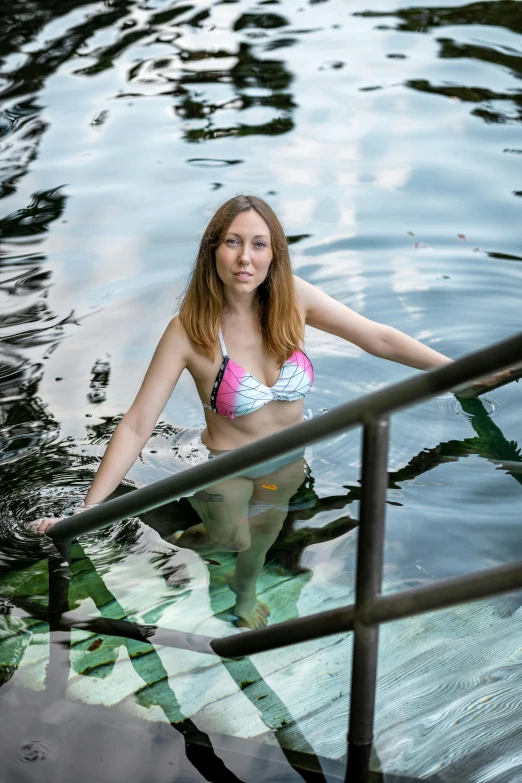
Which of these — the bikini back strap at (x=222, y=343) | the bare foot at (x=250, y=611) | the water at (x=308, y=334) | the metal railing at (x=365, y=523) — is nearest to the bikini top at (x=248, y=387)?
the bikini back strap at (x=222, y=343)

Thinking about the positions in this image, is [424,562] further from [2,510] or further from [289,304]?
[2,510]

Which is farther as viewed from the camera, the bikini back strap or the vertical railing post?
the bikini back strap

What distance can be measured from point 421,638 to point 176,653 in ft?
1.79

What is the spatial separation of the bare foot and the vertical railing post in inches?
14.0

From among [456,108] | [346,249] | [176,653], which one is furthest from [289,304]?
[456,108]

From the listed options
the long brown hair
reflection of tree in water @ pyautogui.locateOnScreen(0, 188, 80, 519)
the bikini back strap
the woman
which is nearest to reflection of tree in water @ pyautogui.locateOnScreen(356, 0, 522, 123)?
reflection of tree in water @ pyautogui.locateOnScreen(0, 188, 80, 519)

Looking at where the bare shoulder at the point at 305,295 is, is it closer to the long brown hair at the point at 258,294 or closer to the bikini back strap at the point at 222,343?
the long brown hair at the point at 258,294

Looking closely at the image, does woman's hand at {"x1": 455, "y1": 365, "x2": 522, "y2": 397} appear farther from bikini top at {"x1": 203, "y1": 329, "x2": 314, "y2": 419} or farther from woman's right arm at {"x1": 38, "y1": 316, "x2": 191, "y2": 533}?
woman's right arm at {"x1": 38, "y1": 316, "x2": 191, "y2": 533}

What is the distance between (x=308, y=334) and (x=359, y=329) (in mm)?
1515

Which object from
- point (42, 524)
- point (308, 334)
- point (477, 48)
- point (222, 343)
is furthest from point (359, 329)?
point (477, 48)

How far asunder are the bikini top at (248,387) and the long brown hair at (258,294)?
1.9 inches

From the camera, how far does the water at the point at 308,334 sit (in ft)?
6.59

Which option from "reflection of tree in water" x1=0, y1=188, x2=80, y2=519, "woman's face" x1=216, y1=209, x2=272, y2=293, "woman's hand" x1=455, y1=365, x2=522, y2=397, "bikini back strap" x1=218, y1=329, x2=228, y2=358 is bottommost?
"reflection of tree in water" x1=0, y1=188, x2=80, y2=519

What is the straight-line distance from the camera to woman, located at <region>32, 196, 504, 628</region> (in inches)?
121
